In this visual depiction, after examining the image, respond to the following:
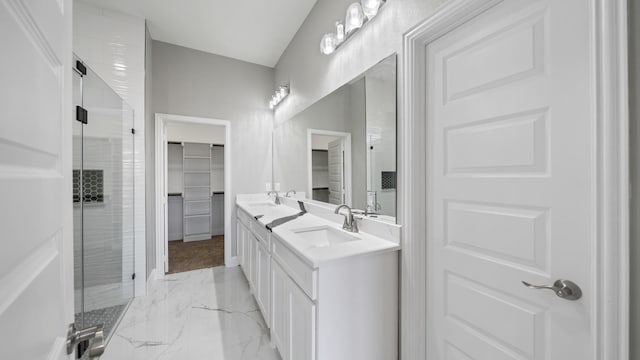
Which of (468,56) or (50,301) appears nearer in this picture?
(50,301)

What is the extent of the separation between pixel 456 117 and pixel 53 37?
4.50 feet

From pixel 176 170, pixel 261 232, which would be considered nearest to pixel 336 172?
pixel 261 232

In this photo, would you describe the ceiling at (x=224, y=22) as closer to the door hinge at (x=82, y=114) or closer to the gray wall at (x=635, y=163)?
the door hinge at (x=82, y=114)

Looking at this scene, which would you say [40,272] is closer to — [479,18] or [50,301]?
[50,301]

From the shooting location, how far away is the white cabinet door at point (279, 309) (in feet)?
4.65

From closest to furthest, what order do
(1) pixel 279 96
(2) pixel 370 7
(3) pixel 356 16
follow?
(2) pixel 370 7 → (3) pixel 356 16 → (1) pixel 279 96

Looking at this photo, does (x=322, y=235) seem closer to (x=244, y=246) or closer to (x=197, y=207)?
(x=244, y=246)

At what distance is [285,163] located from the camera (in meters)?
3.10

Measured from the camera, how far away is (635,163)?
674 mm

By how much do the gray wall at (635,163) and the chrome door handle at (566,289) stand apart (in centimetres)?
12

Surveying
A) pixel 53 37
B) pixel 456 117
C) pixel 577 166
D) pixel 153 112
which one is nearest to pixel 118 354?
pixel 53 37

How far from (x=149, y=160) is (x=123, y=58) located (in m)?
1.05

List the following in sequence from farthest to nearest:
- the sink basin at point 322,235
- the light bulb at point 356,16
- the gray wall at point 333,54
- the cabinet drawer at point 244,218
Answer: the cabinet drawer at point 244,218 < the sink basin at point 322,235 < the light bulb at point 356,16 < the gray wall at point 333,54

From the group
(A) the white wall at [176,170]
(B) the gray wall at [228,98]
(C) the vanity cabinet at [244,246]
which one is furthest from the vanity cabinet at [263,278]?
(A) the white wall at [176,170]
